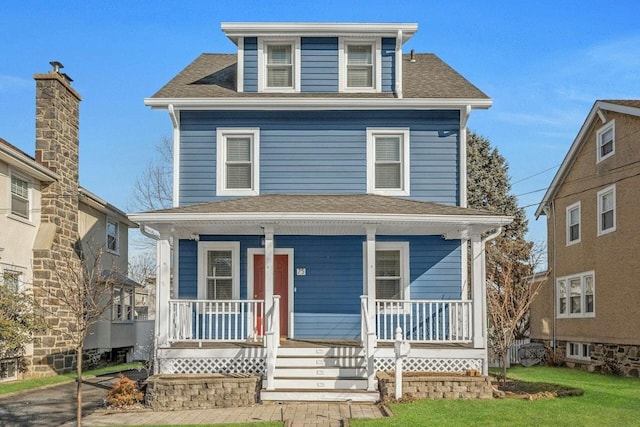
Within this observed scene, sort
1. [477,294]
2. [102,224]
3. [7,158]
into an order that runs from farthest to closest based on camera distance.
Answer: [102,224]
[7,158]
[477,294]

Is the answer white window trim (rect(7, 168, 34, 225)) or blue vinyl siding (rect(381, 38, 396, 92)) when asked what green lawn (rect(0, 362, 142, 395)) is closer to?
white window trim (rect(7, 168, 34, 225))

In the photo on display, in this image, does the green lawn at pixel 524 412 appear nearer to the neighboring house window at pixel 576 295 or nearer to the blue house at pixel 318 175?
the blue house at pixel 318 175

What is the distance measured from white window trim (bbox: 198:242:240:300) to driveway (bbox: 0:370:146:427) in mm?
3136

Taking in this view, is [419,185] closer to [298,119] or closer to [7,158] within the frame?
[298,119]

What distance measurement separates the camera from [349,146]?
16328mm

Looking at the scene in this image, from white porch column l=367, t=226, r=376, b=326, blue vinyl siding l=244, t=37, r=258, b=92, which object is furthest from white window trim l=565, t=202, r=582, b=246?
blue vinyl siding l=244, t=37, r=258, b=92

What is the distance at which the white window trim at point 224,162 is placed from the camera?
1616 centimetres

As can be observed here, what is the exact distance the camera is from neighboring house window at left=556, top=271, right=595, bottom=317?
870 inches

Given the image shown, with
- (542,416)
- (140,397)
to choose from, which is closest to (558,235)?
(542,416)

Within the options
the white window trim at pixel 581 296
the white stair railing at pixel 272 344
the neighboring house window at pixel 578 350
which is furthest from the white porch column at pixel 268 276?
the neighboring house window at pixel 578 350

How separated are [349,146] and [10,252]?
8691 millimetres

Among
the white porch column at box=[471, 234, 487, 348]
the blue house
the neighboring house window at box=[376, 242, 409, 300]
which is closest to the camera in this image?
the white porch column at box=[471, 234, 487, 348]

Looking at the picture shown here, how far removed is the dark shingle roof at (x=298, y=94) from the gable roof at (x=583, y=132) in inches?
196

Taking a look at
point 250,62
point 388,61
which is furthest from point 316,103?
point 388,61
